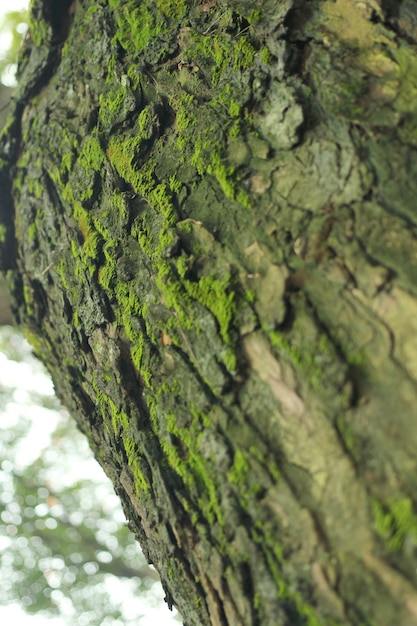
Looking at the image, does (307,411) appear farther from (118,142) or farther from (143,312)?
(118,142)

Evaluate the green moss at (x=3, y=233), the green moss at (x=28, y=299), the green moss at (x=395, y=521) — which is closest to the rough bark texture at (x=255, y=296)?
the green moss at (x=395, y=521)

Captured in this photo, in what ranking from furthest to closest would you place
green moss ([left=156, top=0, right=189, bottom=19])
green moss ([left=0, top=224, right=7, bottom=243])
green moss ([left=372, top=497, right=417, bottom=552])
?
green moss ([left=0, top=224, right=7, bottom=243])
green moss ([left=156, top=0, right=189, bottom=19])
green moss ([left=372, top=497, right=417, bottom=552])

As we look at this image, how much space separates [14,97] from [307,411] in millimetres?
2570

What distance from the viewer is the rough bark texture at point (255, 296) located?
1183 millimetres

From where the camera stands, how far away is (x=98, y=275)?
1984 mm

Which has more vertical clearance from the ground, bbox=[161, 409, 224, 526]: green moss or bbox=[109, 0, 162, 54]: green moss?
Answer: bbox=[109, 0, 162, 54]: green moss

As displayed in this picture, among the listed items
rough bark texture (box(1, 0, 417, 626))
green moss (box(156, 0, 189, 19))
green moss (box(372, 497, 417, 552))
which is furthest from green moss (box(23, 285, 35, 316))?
green moss (box(372, 497, 417, 552))

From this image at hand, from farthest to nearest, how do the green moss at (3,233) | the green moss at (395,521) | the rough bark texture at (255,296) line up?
the green moss at (3,233) → the rough bark texture at (255,296) → the green moss at (395,521)

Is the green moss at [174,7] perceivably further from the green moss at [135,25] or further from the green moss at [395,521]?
the green moss at [395,521]

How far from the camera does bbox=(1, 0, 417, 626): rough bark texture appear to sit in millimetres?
1183

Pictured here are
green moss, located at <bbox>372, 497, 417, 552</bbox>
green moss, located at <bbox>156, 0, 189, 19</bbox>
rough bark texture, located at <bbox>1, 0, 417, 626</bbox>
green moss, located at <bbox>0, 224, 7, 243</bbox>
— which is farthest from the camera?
green moss, located at <bbox>0, 224, 7, 243</bbox>

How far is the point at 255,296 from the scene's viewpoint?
4.59ft

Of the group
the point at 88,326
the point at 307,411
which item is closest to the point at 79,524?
the point at 88,326

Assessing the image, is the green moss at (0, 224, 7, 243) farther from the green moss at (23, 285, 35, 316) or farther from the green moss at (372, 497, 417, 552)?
the green moss at (372, 497, 417, 552)
